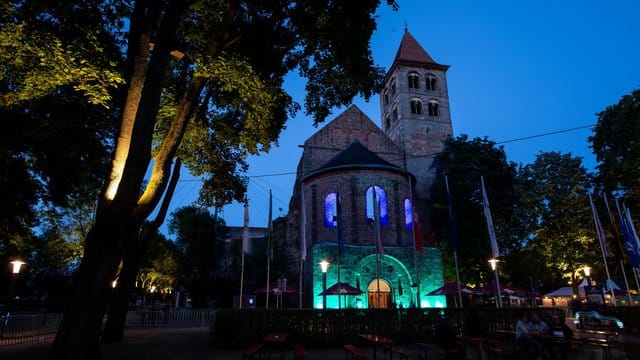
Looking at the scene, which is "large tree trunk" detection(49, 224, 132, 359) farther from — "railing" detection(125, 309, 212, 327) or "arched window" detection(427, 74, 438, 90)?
"arched window" detection(427, 74, 438, 90)

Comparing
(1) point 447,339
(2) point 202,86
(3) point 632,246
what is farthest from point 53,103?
(3) point 632,246

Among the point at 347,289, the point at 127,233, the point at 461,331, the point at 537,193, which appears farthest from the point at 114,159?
the point at 537,193

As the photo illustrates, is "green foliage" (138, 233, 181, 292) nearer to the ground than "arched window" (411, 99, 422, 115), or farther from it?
nearer to the ground

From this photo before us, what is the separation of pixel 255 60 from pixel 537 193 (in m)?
26.5

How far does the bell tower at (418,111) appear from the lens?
136 feet

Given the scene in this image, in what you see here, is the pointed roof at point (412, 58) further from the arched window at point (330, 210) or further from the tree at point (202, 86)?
the tree at point (202, 86)

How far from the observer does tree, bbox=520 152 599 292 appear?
26719 millimetres

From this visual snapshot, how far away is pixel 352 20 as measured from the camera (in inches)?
420

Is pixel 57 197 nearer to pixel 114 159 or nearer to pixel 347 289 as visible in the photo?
pixel 114 159

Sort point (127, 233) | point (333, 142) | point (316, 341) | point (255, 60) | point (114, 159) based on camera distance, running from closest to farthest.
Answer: point (127, 233)
point (114, 159)
point (255, 60)
point (316, 341)
point (333, 142)

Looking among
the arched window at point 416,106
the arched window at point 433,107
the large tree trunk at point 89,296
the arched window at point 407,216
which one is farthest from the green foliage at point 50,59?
the arched window at point 433,107

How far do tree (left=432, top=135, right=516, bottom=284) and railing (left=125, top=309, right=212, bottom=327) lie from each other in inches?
805

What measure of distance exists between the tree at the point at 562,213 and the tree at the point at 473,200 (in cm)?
247

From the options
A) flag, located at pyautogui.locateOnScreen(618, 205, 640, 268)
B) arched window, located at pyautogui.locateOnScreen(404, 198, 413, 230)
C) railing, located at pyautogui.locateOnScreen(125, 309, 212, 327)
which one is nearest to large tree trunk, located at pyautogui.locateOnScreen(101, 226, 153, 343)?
railing, located at pyautogui.locateOnScreen(125, 309, 212, 327)
